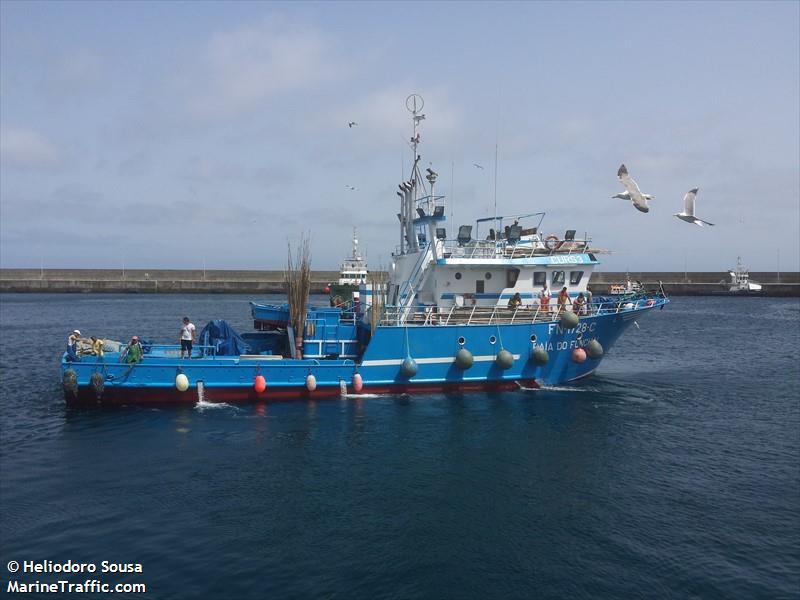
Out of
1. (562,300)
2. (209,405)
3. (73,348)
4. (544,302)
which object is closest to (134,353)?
(73,348)

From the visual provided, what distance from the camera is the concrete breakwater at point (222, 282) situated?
306 feet

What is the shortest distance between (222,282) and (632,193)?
293ft

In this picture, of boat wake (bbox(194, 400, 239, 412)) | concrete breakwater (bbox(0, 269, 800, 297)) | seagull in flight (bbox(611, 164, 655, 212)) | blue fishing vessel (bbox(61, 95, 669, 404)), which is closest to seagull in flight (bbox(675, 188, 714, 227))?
seagull in flight (bbox(611, 164, 655, 212))

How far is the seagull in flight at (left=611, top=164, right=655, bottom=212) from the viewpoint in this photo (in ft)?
50.5

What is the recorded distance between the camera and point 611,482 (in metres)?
14.2

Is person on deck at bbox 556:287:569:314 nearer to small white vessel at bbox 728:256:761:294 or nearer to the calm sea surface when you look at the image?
the calm sea surface

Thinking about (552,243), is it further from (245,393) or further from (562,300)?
(245,393)

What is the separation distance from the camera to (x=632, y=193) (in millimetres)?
15664

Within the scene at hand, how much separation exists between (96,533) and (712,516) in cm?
1220

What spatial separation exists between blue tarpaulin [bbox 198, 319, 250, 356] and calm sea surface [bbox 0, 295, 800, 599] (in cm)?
253

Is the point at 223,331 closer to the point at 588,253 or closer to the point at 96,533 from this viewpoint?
the point at 96,533

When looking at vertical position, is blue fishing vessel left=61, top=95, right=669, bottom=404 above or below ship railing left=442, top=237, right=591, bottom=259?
below

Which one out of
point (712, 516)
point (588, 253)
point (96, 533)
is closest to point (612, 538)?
point (712, 516)

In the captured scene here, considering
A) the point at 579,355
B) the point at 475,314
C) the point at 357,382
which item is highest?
the point at 475,314
